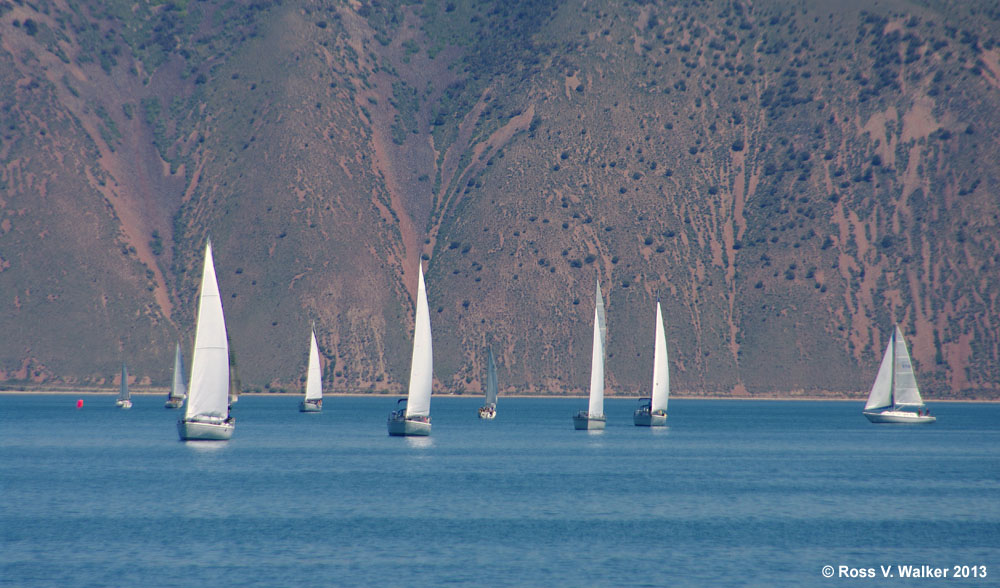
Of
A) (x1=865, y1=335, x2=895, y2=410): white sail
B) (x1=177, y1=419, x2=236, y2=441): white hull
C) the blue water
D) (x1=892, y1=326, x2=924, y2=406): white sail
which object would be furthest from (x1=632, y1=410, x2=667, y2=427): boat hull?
(x1=177, y1=419, x2=236, y2=441): white hull

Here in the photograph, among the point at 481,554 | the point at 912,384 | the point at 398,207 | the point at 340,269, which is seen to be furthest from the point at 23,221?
the point at 481,554

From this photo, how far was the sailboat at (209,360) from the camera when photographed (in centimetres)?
6619

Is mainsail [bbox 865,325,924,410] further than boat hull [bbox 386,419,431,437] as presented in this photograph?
Yes

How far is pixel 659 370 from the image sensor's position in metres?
93.8

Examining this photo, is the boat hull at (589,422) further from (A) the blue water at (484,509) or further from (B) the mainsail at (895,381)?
(B) the mainsail at (895,381)

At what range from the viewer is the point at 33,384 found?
14975 centimetres

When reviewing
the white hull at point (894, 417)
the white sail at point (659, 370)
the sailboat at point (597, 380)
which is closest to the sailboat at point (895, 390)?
the white hull at point (894, 417)

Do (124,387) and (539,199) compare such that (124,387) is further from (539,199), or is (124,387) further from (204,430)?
(204,430)

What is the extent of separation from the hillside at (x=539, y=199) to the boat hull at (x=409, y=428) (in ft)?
234

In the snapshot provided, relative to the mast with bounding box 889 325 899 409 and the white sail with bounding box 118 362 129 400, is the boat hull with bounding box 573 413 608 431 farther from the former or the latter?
the white sail with bounding box 118 362 129 400

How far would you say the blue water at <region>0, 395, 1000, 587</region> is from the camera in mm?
37094

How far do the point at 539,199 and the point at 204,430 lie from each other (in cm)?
9941

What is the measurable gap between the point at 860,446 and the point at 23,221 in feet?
377

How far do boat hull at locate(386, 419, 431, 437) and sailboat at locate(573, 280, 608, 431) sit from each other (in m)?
12.1
